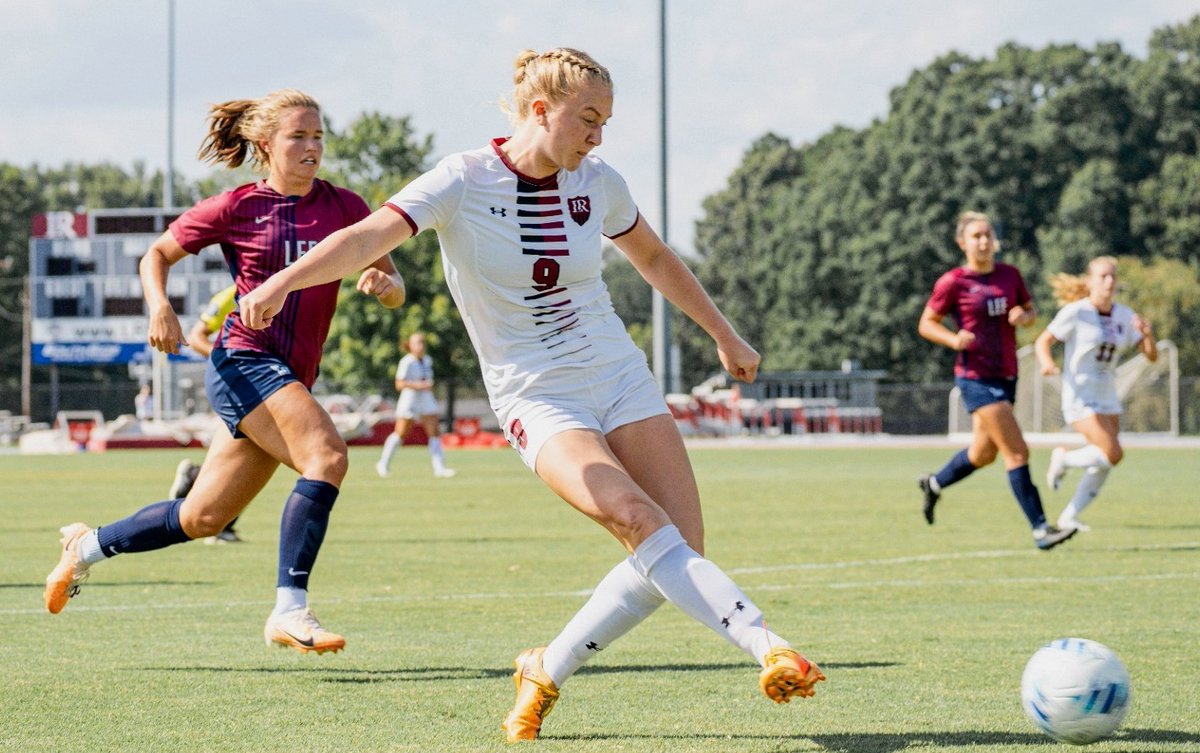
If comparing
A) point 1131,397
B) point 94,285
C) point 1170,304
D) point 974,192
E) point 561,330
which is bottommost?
point 1131,397

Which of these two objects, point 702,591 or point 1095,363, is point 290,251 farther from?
point 1095,363

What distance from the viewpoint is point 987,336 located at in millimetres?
11508

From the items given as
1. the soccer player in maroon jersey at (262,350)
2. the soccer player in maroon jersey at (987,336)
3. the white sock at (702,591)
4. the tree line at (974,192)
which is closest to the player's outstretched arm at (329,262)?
the white sock at (702,591)

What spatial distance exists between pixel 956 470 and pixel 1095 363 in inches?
53.8

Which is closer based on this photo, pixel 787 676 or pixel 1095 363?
pixel 787 676

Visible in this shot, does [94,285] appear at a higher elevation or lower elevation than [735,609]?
higher

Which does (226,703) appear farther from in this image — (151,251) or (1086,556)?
(1086,556)

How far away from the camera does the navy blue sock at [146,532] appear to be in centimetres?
634

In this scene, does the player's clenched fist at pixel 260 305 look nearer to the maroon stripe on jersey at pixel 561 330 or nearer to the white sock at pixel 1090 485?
the maroon stripe on jersey at pixel 561 330

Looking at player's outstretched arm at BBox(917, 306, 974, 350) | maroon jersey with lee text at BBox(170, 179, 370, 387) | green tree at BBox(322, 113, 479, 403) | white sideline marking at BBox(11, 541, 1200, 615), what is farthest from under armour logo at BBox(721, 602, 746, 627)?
green tree at BBox(322, 113, 479, 403)

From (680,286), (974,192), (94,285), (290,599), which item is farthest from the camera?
(974,192)

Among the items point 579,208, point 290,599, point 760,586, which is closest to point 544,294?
point 579,208

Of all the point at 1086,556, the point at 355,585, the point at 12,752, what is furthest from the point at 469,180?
the point at 1086,556

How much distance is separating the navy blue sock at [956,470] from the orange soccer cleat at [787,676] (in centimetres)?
838
